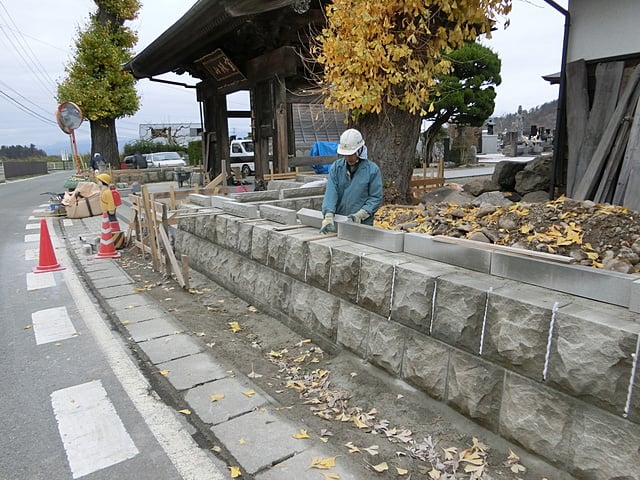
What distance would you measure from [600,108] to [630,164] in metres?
1.13

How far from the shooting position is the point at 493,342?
8.38 feet

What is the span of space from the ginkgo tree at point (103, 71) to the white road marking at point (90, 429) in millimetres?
18726

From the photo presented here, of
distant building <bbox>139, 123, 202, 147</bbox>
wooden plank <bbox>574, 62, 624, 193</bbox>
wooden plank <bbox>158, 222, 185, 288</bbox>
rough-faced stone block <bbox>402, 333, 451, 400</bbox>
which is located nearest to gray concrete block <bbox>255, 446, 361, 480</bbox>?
rough-faced stone block <bbox>402, 333, 451, 400</bbox>

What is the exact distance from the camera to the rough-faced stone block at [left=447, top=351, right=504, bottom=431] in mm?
2594

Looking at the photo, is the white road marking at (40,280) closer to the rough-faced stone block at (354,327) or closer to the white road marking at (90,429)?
the white road marking at (90,429)

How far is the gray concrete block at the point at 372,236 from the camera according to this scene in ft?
11.7

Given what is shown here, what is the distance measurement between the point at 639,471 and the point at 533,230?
6.82 ft

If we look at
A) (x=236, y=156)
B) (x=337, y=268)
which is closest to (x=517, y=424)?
(x=337, y=268)

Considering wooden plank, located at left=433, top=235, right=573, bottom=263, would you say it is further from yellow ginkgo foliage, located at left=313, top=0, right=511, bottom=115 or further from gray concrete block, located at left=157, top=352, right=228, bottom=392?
yellow ginkgo foliage, located at left=313, top=0, right=511, bottom=115

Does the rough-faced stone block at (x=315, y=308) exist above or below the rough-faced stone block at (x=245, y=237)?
below

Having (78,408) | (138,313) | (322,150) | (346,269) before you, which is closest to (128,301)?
(138,313)

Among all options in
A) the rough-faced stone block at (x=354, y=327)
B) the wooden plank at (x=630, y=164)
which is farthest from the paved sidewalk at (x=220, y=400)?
the wooden plank at (x=630, y=164)

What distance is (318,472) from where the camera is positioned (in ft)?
8.25

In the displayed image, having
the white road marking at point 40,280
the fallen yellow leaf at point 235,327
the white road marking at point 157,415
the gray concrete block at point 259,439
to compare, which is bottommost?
the fallen yellow leaf at point 235,327
